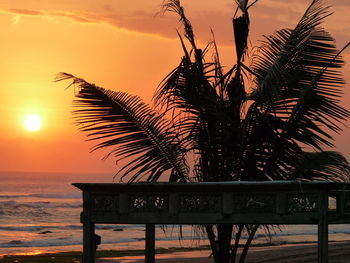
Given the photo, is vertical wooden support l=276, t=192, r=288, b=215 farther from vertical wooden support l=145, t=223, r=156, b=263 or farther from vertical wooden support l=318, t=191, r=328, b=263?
vertical wooden support l=145, t=223, r=156, b=263

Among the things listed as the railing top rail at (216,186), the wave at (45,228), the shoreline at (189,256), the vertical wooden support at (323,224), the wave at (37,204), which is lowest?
the wave at (37,204)

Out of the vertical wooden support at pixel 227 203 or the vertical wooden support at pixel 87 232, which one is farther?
the vertical wooden support at pixel 87 232

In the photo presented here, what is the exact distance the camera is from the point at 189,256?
88.3ft

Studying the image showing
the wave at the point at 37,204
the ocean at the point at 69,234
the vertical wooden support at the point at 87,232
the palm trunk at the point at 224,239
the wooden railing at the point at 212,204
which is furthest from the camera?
the wave at the point at 37,204

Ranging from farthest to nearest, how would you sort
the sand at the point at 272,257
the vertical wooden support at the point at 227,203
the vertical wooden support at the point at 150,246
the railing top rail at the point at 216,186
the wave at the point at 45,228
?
the wave at the point at 45,228 < the sand at the point at 272,257 < the vertical wooden support at the point at 150,246 < the vertical wooden support at the point at 227,203 < the railing top rail at the point at 216,186

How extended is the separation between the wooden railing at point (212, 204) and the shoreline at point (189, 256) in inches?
481

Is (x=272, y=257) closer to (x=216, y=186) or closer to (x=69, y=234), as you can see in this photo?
(x=216, y=186)

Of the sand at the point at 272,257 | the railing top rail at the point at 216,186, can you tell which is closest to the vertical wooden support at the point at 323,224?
the railing top rail at the point at 216,186

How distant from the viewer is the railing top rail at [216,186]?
895 cm

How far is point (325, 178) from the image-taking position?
1127 centimetres

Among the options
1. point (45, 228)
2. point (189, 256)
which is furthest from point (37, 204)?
point (189, 256)

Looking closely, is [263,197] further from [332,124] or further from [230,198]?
[332,124]

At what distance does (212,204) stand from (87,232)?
1.84 meters

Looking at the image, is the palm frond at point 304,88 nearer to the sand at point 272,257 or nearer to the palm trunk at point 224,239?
the palm trunk at point 224,239
